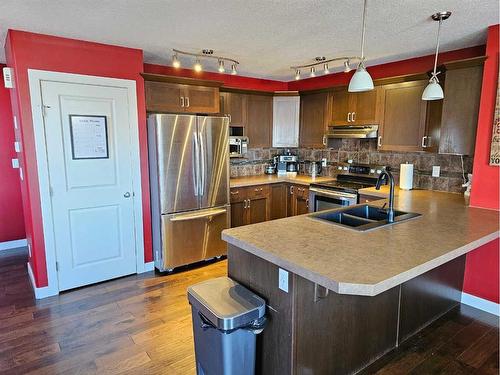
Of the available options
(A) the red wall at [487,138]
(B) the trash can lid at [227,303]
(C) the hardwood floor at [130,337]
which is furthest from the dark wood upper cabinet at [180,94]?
(A) the red wall at [487,138]

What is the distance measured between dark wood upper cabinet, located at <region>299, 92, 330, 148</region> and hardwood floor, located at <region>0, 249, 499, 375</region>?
277 cm

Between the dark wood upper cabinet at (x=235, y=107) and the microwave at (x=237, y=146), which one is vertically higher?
the dark wood upper cabinet at (x=235, y=107)

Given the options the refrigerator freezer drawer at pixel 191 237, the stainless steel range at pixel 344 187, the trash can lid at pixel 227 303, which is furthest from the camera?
the stainless steel range at pixel 344 187

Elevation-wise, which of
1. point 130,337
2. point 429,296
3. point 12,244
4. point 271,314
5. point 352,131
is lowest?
point 130,337

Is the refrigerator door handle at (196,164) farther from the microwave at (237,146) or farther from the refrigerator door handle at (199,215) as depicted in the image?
the microwave at (237,146)

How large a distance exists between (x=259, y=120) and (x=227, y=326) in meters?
3.79

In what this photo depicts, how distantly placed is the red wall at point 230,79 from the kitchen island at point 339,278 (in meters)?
2.84

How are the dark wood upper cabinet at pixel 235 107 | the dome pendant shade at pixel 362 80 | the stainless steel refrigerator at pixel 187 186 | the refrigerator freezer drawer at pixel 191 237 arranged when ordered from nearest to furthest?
the dome pendant shade at pixel 362 80
the stainless steel refrigerator at pixel 187 186
the refrigerator freezer drawer at pixel 191 237
the dark wood upper cabinet at pixel 235 107

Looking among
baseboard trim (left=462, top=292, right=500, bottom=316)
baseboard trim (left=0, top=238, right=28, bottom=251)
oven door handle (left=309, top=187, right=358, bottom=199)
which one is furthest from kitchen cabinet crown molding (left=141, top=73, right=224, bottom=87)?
baseboard trim (left=462, top=292, right=500, bottom=316)

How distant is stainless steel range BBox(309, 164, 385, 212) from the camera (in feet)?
12.9

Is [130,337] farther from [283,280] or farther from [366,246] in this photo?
[366,246]

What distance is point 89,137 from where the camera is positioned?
3234 mm

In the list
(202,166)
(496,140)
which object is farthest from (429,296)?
(202,166)

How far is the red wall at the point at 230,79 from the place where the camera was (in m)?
4.14
